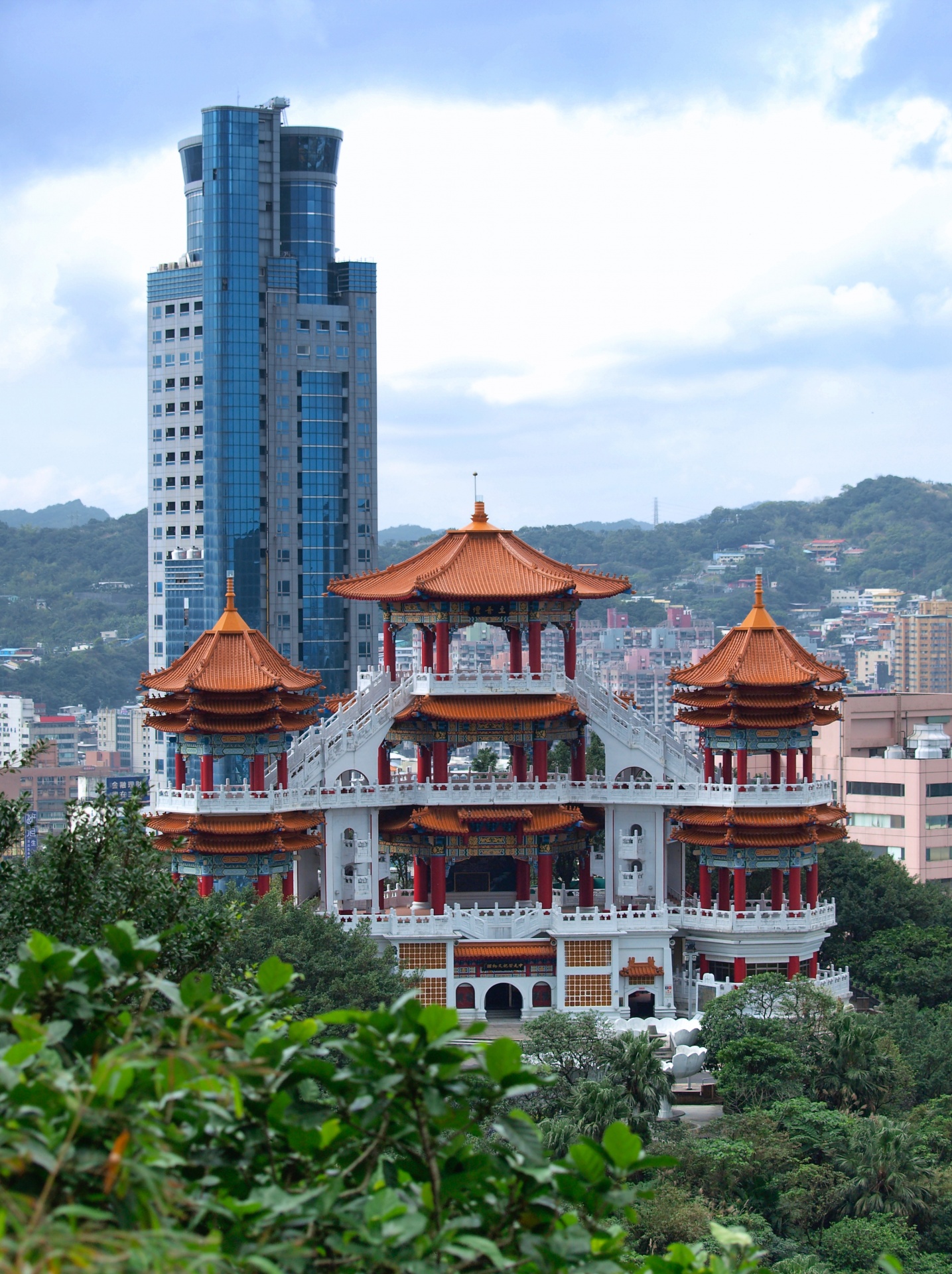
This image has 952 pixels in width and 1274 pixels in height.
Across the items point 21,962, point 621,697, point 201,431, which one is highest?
point 201,431

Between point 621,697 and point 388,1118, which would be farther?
point 621,697

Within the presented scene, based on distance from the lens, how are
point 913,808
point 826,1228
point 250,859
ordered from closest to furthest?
point 826,1228 < point 250,859 < point 913,808

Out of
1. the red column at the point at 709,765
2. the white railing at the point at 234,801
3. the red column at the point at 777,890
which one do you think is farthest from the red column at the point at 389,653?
the red column at the point at 777,890

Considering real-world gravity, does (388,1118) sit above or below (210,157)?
below

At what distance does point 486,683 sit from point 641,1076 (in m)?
15.2

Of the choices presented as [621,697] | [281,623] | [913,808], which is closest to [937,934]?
[621,697]

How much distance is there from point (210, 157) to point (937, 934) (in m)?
70.9

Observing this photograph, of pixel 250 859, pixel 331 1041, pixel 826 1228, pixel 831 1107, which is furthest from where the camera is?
pixel 250 859

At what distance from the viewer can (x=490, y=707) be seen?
52.5m

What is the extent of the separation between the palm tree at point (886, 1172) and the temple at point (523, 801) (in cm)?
1219

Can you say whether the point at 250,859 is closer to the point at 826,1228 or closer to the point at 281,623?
the point at 826,1228

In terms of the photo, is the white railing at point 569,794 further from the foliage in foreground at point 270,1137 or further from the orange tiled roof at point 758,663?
the foliage in foreground at point 270,1137

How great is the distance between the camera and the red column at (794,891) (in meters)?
51.5

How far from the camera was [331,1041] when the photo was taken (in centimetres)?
1270
